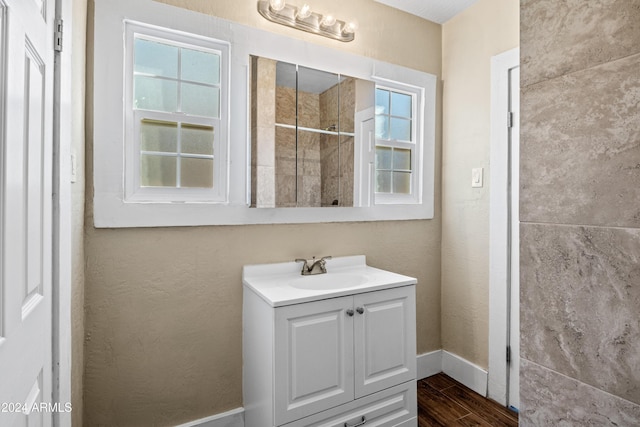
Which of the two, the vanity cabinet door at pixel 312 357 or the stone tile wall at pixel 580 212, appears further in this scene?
the vanity cabinet door at pixel 312 357

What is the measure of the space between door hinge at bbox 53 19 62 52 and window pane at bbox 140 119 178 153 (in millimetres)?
601

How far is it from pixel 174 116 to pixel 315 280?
112 centimetres

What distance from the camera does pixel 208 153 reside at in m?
1.78

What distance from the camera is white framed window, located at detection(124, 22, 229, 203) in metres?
1.61

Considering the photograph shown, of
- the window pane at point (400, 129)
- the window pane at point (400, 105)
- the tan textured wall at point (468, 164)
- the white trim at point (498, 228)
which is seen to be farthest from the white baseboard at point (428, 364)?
the window pane at point (400, 105)

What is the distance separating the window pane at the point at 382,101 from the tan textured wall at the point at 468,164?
1.52 ft

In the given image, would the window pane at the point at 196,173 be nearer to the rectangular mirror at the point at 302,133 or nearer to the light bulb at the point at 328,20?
the rectangular mirror at the point at 302,133

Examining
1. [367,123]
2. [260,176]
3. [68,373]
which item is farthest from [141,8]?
[68,373]

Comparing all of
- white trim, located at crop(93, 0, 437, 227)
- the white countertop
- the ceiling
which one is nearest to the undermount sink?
the white countertop

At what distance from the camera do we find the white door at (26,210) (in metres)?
0.64

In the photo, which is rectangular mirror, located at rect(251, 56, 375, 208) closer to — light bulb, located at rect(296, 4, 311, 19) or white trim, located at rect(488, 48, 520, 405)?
light bulb, located at rect(296, 4, 311, 19)

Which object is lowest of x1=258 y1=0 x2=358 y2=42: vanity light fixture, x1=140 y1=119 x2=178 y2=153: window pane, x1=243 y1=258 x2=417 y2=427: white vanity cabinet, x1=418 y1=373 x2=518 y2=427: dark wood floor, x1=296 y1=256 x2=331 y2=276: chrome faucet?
x1=418 y1=373 x2=518 y2=427: dark wood floor

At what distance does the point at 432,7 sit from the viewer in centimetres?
228

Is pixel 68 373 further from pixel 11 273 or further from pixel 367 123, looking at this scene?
pixel 367 123
